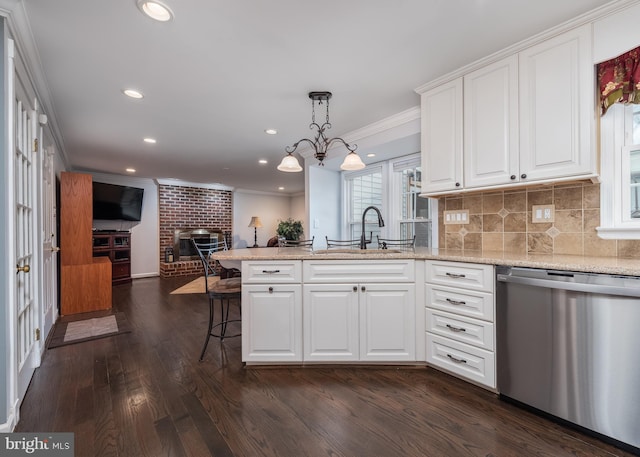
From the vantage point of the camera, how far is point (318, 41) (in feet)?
6.18

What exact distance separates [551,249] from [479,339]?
871 millimetres

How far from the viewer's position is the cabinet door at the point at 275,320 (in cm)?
222

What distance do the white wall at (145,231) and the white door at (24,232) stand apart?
4304 mm

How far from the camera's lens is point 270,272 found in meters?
2.23

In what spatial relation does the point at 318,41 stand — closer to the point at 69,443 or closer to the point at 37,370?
the point at 69,443

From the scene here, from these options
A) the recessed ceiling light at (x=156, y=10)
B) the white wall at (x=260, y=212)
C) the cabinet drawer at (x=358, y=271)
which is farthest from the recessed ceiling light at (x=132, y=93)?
the white wall at (x=260, y=212)

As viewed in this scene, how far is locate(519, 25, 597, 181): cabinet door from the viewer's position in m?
1.74

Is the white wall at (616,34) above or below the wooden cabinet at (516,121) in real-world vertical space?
above

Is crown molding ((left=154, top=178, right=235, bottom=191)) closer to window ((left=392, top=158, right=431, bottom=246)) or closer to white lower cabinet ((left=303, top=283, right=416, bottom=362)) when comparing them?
window ((left=392, top=158, right=431, bottom=246))

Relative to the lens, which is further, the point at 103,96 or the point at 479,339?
the point at 103,96

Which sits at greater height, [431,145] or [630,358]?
[431,145]

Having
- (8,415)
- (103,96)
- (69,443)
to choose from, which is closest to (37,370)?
(8,415)

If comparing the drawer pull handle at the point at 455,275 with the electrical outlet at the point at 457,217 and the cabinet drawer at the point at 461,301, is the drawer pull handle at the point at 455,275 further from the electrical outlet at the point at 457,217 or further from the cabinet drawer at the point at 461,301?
the electrical outlet at the point at 457,217

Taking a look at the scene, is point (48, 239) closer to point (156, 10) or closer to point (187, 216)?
point (156, 10)
